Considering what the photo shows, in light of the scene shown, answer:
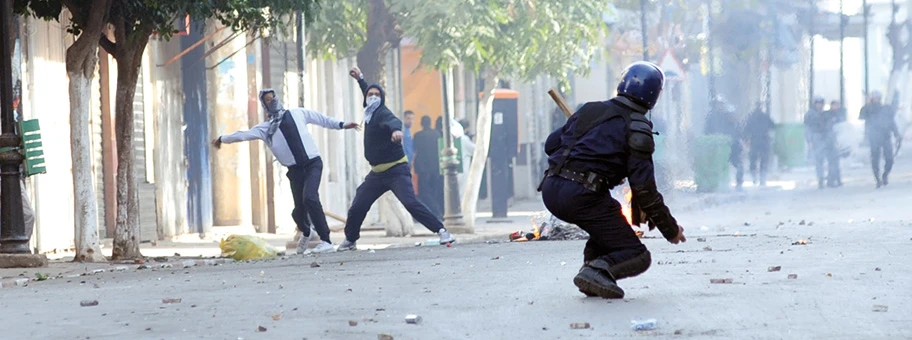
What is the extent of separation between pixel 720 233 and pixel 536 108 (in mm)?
25877

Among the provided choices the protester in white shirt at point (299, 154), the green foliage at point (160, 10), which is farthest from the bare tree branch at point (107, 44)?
the protester in white shirt at point (299, 154)

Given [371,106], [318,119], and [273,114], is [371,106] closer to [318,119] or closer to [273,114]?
[318,119]

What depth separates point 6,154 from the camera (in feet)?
50.8

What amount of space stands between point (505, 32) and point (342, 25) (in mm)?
3416

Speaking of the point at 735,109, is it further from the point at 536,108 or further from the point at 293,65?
the point at 293,65

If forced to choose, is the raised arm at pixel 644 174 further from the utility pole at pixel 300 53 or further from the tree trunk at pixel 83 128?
the utility pole at pixel 300 53

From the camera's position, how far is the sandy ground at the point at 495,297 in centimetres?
837

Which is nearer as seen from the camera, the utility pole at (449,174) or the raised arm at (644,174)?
the raised arm at (644,174)

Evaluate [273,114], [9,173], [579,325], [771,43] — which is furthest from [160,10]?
[771,43]

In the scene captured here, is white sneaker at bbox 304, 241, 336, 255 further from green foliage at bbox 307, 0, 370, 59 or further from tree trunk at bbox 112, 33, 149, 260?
green foliage at bbox 307, 0, 370, 59

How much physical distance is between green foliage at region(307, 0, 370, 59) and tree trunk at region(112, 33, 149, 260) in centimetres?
770

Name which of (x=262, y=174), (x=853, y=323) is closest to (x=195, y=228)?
(x=262, y=174)

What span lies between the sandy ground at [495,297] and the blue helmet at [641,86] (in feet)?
3.39

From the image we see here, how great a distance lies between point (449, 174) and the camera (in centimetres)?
2536
